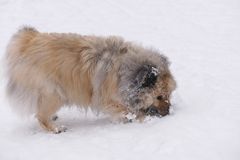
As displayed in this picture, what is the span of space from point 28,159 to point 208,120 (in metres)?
2.25

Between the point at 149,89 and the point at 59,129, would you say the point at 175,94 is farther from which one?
the point at 59,129

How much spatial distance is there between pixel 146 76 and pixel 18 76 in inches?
67.9

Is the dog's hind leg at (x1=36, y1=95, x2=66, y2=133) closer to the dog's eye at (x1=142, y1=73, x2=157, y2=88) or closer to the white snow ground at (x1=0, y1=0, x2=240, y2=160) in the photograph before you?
the white snow ground at (x1=0, y1=0, x2=240, y2=160)

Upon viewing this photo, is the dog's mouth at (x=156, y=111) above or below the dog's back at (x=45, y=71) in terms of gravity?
below

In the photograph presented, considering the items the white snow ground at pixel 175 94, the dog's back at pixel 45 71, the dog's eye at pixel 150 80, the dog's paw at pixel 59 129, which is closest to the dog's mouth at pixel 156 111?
the white snow ground at pixel 175 94

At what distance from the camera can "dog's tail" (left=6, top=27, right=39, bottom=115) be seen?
6.20 metres

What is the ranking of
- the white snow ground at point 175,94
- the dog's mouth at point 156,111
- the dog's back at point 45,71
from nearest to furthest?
the white snow ground at point 175,94
the dog's back at point 45,71
the dog's mouth at point 156,111

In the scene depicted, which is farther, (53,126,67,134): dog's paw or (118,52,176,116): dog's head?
(53,126,67,134): dog's paw

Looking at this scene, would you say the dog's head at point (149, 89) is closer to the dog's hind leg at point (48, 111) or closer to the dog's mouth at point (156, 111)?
the dog's mouth at point (156, 111)

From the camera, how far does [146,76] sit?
6.17 m

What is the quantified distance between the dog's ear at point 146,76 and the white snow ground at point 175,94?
51 centimetres

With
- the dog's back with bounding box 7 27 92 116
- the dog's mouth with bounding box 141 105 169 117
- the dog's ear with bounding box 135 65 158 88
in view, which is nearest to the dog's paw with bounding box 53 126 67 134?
the dog's back with bounding box 7 27 92 116

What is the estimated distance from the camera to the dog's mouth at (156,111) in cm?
635

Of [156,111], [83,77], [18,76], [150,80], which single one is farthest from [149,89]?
[18,76]
